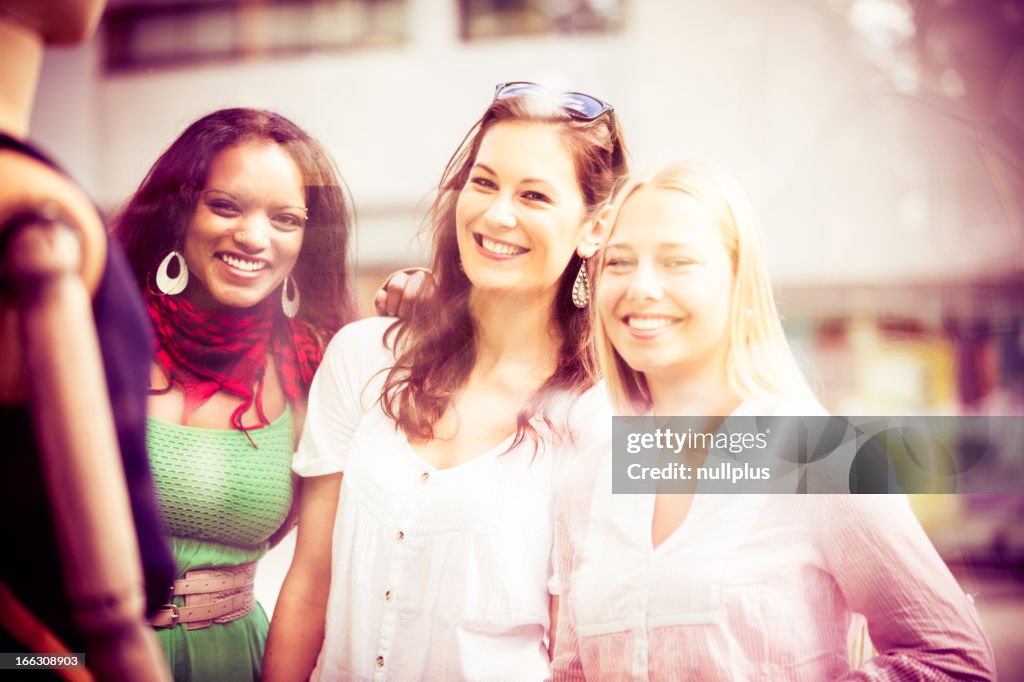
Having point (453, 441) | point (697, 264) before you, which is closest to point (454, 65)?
point (697, 264)

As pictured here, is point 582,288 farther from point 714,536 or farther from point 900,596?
point 900,596

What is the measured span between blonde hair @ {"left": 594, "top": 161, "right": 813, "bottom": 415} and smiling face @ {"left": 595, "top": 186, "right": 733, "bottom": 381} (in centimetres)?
2

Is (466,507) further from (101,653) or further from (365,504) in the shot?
(101,653)

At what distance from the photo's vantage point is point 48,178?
1387 mm

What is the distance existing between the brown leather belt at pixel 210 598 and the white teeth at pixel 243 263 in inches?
27.6

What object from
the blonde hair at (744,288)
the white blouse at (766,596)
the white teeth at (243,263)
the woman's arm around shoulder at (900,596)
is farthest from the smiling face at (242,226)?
the woman's arm around shoulder at (900,596)

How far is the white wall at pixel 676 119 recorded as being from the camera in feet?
6.45

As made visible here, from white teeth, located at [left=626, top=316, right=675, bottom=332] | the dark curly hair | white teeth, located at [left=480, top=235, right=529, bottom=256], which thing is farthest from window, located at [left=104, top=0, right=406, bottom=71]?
white teeth, located at [left=626, top=316, right=675, bottom=332]

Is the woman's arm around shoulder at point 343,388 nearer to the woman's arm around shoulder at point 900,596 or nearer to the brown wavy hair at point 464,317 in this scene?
the brown wavy hair at point 464,317

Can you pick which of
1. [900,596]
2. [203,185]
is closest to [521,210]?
[203,185]

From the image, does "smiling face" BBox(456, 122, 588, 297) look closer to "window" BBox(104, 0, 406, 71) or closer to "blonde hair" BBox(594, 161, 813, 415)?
"blonde hair" BBox(594, 161, 813, 415)

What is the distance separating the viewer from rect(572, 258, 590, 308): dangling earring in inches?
77.9

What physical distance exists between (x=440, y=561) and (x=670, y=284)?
2.62 feet

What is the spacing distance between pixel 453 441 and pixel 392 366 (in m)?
0.25
